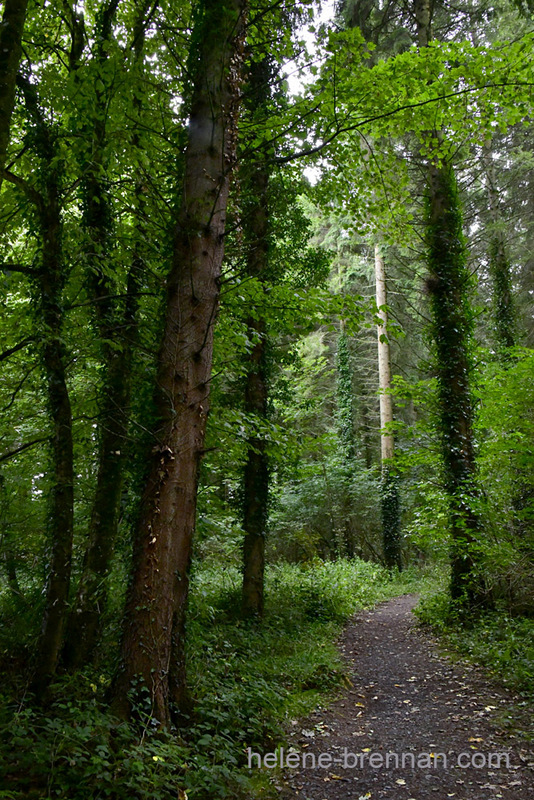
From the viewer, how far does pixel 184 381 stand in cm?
367

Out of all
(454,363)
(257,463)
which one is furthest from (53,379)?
(454,363)

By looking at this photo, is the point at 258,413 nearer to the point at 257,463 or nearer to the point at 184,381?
the point at 257,463

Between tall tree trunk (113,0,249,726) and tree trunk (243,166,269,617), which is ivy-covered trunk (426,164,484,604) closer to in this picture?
tree trunk (243,166,269,617)

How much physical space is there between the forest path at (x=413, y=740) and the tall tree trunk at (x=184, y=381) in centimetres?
135

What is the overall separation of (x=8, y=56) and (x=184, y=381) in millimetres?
2147

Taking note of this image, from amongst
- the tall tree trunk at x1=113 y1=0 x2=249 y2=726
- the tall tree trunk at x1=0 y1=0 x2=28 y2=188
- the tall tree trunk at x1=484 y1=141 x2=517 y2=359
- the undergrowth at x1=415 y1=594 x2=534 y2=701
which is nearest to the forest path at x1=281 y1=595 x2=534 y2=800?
the undergrowth at x1=415 y1=594 x2=534 y2=701

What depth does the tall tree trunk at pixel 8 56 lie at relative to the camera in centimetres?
258

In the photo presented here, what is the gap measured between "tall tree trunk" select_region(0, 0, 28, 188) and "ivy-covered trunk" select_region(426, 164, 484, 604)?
286 inches

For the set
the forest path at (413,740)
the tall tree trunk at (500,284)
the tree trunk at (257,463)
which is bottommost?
the forest path at (413,740)

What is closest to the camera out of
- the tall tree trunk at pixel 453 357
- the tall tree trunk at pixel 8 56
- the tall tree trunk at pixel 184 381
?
the tall tree trunk at pixel 8 56

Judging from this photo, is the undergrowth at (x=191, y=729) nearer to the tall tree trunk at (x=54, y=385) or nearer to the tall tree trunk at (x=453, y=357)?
the tall tree trunk at (x=54, y=385)

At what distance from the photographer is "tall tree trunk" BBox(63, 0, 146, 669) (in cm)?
482

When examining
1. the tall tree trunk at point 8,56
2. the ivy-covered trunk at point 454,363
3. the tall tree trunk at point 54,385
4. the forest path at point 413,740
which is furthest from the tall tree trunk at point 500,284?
the tall tree trunk at point 8,56

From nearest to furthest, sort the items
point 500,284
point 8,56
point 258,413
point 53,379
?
point 8,56
point 53,379
point 258,413
point 500,284
